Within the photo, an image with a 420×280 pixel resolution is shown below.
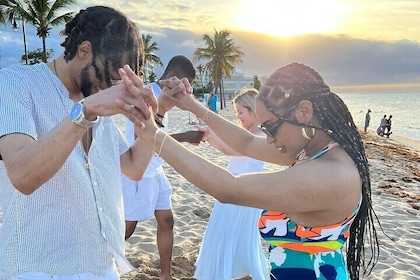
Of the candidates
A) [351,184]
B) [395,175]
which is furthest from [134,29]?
[395,175]

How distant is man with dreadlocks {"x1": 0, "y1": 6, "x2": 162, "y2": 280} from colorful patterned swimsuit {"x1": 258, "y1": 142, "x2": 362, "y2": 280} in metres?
0.87

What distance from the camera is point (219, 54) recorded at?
57625 mm

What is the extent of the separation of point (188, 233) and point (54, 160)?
175 inches

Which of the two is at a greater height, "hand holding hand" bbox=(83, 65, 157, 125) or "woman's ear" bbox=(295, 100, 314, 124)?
"hand holding hand" bbox=(83, 65, 157, 125)

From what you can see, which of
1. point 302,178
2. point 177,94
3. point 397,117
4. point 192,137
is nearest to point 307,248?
point 302,178

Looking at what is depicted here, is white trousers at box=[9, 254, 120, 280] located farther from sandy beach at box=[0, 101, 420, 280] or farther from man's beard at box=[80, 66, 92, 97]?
sandy beach at box=[0, 101, 420, 280]

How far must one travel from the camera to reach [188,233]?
5.86 meters

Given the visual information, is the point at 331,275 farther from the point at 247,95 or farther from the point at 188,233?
the point at 188,233

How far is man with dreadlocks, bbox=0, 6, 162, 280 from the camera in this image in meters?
1.67

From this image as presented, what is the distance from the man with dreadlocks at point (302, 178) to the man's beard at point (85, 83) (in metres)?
0.32

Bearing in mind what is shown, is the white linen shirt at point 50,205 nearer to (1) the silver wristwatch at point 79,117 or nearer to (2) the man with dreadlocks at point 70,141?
(2) the man with dreadlocks at point 70,141

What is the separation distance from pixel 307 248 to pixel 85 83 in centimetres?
136

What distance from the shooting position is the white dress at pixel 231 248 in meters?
4.34

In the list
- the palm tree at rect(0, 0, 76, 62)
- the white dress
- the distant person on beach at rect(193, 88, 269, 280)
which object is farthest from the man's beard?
the palm tree at rect(0, 0, 76, 62)
